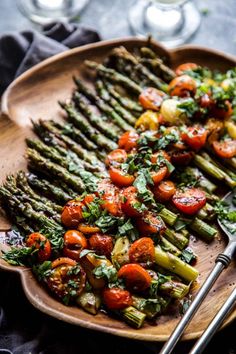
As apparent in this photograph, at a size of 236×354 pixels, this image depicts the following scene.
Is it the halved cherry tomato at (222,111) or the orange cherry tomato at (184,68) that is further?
the orange cherry tomato at (184,68)

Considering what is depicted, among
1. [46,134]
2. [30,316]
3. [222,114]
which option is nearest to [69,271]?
[30,316]

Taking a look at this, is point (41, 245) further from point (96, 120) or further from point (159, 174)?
point (96, 120)

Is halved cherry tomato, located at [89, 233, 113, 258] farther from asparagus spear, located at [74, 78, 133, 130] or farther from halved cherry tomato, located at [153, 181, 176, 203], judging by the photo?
asparagus spear, located at [74, 78, 133, 130]

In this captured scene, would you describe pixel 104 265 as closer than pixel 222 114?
Yes

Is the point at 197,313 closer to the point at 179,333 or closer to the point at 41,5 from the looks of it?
the point at 179,333

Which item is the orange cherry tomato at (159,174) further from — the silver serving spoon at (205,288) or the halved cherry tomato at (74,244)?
the halved cherry tomato at (74,244)


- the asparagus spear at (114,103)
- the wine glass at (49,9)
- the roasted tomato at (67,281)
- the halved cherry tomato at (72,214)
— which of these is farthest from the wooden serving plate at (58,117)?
the wine glass at (49,9)

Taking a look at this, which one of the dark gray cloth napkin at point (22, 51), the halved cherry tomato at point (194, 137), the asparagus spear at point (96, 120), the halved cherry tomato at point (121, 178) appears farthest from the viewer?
the dark gray cloth napkin at point (22, 51)

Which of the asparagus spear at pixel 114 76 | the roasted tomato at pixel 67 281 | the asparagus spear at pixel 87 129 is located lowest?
the roasted tomato at pixel 67 281
